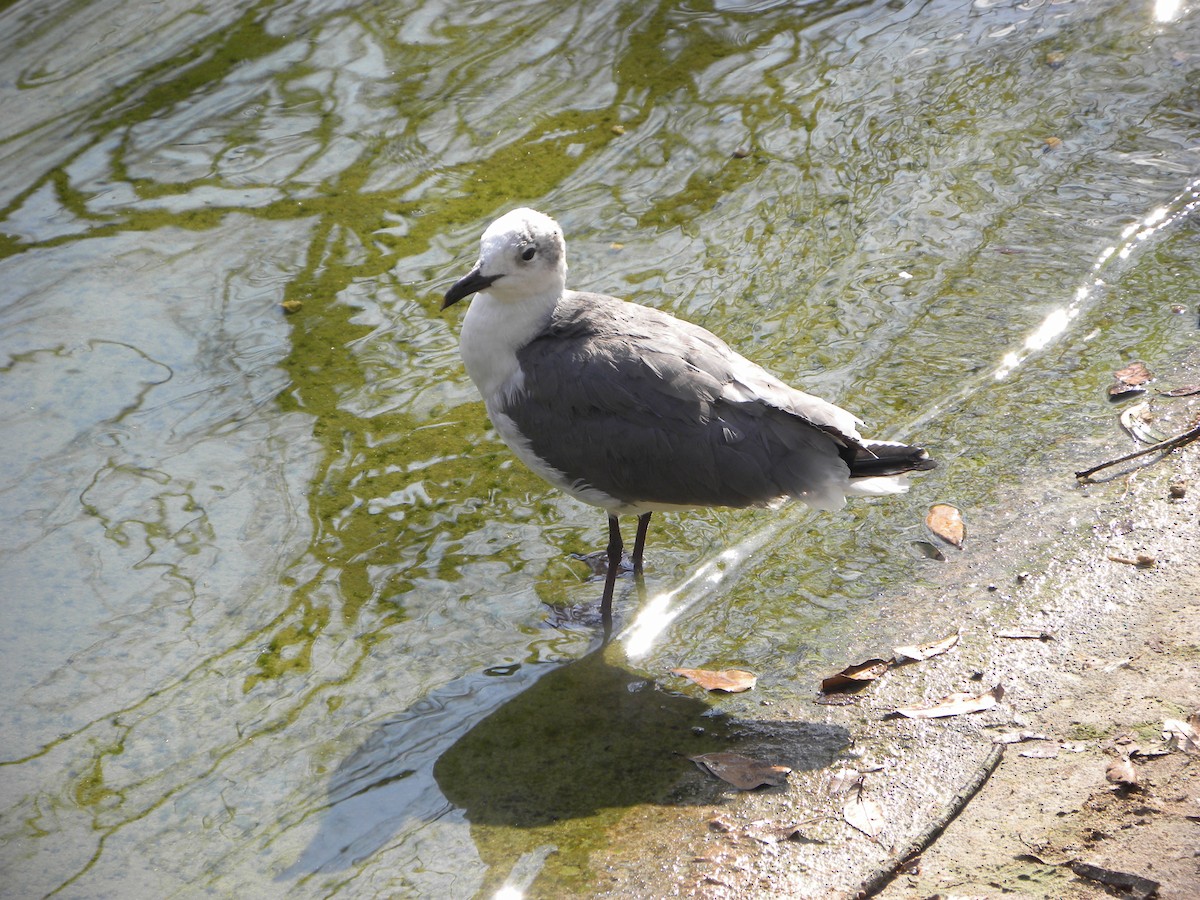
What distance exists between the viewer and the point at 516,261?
4152mm

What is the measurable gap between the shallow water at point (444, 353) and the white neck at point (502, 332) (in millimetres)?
621

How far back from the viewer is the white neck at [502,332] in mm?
4266

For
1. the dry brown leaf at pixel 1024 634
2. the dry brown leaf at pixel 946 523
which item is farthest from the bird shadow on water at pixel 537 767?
the dry brown leaf at pixel 946 523

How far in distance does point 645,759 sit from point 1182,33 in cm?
567

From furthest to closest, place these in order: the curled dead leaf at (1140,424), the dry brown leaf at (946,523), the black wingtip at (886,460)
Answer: the curled dead leaf at (1140,424), the dry brown leaf at (946,523), the black wingtip at (886,460)

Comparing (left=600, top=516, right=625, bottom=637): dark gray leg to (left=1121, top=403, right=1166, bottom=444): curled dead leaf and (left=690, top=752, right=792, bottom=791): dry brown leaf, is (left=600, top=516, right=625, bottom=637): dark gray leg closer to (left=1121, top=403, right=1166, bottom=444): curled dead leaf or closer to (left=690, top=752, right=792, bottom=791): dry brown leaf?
(left=690, top=752, right=792, bottom=791): dry brown leaf

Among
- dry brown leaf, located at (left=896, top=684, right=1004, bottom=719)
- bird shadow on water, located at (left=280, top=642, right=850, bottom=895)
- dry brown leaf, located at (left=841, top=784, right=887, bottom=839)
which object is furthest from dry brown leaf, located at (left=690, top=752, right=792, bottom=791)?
dry brown leaf, located at (left=896, top=684, right=1004, bottom=719)

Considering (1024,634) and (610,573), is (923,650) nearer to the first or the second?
(1024,634)

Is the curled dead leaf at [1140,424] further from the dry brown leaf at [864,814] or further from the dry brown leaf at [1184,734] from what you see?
the dry brown leaf at [864,814]

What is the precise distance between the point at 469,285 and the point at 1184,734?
2.58 meters

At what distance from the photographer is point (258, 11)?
7.73m

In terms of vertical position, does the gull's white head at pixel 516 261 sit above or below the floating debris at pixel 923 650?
above

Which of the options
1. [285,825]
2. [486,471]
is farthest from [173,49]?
[285,825]

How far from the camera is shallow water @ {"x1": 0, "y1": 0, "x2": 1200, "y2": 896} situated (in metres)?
3.65
